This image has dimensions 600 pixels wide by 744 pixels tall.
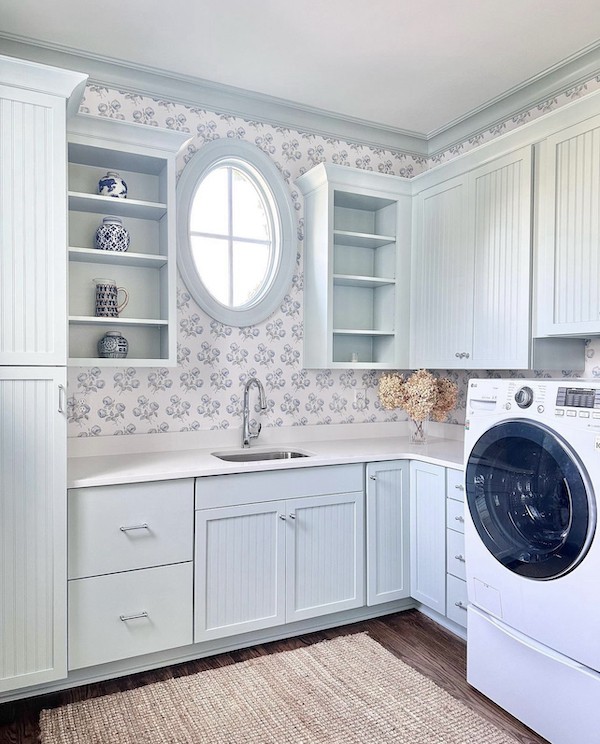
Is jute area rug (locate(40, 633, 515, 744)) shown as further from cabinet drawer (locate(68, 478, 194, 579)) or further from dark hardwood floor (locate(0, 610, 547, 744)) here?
cabinet drawer (locate(68, 478, 194, 579))

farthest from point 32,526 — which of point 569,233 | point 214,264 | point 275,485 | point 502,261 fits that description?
point 569,233

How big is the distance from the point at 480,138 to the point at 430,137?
39cm

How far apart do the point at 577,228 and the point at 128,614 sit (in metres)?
2.37

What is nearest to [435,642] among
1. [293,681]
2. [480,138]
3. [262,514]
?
[293,681]

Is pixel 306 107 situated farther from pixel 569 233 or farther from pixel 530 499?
pixel 530 499

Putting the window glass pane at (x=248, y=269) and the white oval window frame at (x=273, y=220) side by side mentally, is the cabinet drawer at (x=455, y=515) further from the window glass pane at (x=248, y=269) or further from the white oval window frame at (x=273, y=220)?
the window glass pane at (x=248, y=269)

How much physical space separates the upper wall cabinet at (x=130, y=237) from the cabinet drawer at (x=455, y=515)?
1.43 meters

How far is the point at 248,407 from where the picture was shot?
3.08 metres

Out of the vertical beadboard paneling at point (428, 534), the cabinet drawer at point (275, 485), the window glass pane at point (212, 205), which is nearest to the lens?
the cabinet drawer at point (275, 485)

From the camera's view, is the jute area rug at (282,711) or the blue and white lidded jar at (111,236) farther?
the blue and white lidded jar at (111,236)

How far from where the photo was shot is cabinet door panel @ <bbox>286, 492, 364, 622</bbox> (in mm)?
2613

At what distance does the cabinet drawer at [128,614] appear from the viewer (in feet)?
7.22

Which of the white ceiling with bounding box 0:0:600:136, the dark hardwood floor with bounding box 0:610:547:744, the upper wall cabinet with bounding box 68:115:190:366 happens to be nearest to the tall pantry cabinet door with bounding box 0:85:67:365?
the upper wall cabinet with bounding box 68:115:190:366

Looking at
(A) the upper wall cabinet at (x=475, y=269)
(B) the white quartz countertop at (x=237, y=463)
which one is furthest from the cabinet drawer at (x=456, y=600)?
(A) the upper wall cabinet at (x=475, y=269)
